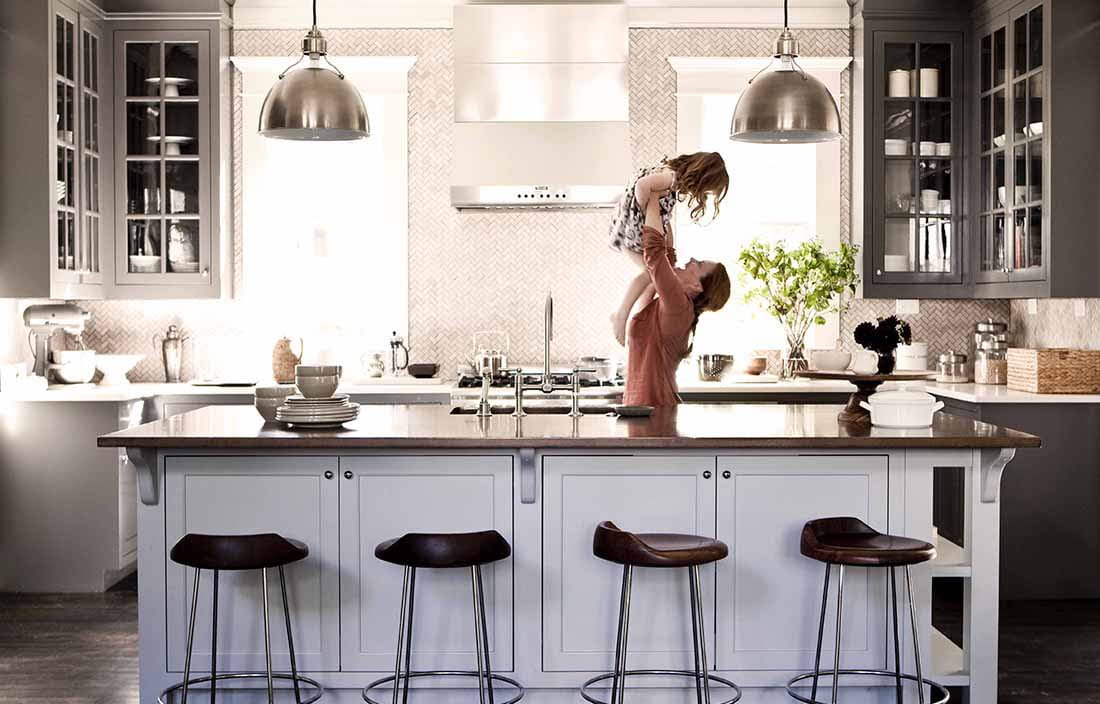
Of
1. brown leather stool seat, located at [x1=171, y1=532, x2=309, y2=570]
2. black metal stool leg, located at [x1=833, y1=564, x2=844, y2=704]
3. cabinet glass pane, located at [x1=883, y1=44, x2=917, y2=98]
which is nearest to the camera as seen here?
brown leather stool seat, located at [x1=171, y1=532, x2=309, y2=570]

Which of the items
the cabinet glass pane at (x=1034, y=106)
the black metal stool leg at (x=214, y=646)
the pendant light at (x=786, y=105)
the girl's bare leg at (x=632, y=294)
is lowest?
the black metal stool leg at (x=214, y=646)

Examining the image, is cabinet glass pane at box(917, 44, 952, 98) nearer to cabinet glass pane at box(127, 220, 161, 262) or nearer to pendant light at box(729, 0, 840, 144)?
pendant light at box(729, 0, 840, 144)

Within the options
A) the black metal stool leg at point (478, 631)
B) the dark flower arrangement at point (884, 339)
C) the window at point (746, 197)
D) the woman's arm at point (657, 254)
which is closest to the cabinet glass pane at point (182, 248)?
the window at point (746, 197)

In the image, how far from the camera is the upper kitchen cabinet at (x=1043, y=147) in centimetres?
532

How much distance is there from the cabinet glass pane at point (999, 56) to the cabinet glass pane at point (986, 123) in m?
0.12

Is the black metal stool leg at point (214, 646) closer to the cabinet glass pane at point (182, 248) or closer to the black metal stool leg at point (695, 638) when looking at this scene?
the black metal stool leg at point (695, 638)

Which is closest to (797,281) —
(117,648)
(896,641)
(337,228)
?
(337,228)

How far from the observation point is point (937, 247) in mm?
6211

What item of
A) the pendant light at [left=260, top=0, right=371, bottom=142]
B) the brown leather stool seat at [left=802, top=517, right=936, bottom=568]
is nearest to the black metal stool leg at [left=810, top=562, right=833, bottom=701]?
the brown leather stool seat at [left=802, top=517, right=936, bottom=568]

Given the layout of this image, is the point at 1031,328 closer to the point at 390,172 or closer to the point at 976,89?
the point at 976,89

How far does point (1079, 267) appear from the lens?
535 centimetres

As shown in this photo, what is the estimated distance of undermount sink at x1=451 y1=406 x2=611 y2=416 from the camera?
4262 millimetres

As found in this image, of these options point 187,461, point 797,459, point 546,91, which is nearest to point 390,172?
point 546,91

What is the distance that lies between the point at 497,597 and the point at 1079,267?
3369 mm
